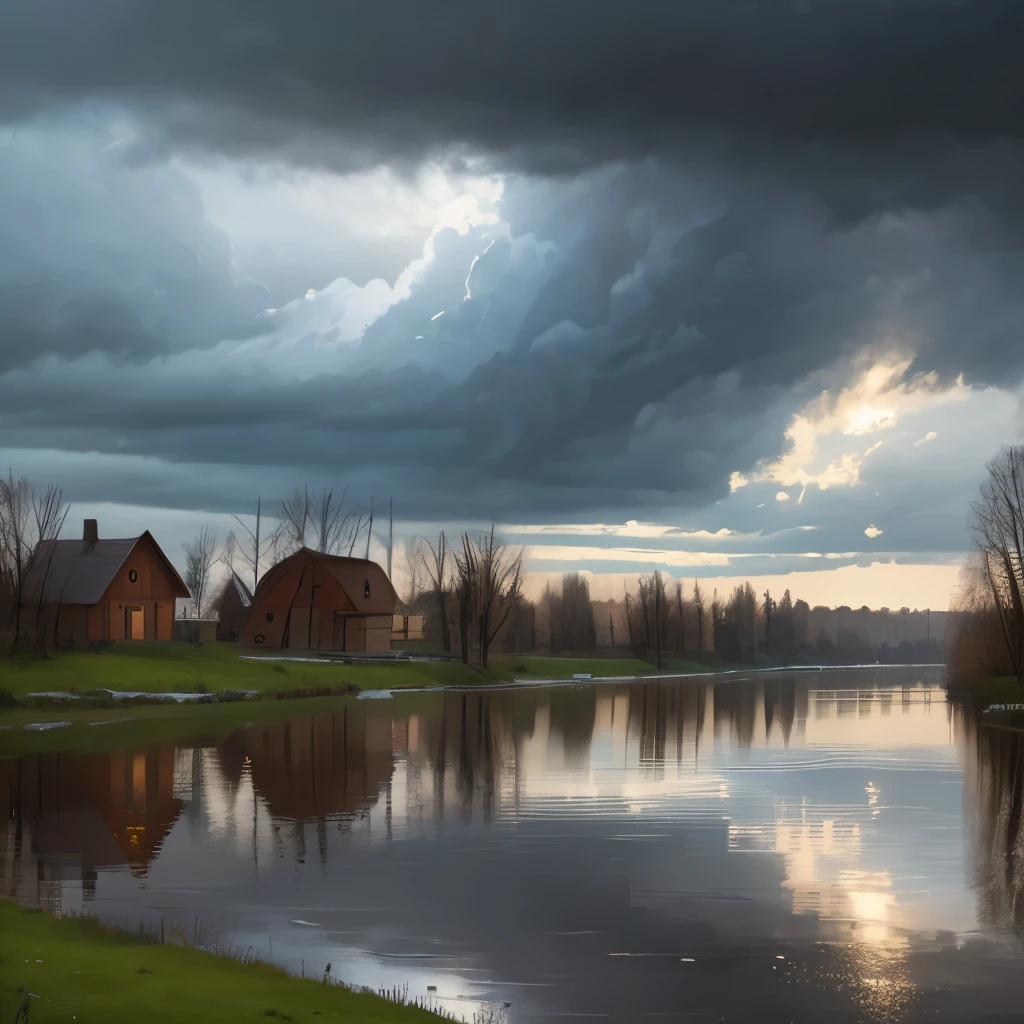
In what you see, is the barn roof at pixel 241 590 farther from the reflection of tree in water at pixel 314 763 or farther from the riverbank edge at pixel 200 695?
the reflection of tree in water at pixel 314 763

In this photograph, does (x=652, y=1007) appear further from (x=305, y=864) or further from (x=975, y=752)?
(x=975, y=752)

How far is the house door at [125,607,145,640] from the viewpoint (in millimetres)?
91062

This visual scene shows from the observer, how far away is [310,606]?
10912cm

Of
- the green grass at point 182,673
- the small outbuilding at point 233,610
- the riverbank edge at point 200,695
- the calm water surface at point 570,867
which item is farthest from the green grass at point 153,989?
the small outbuilding at point 233,610

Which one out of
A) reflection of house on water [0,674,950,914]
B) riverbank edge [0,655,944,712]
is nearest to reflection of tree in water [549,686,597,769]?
reflection of house on water [0,674,950,914]

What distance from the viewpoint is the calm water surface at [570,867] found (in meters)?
16.5

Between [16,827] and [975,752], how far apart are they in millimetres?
37139

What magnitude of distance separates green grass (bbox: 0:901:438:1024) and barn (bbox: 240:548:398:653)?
9233 cm

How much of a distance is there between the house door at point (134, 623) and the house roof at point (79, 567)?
3.47 meters

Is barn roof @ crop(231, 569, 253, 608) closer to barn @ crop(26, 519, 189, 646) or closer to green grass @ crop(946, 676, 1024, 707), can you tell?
barn @ crop(26, 519, 189, 646)

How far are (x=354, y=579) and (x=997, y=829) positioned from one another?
8586 centimetres

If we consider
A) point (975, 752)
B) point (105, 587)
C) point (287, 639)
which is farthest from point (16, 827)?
point (287, 639)

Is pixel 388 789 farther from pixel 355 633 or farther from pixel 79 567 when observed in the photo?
pixel 355 633

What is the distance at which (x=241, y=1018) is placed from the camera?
44.5ft
